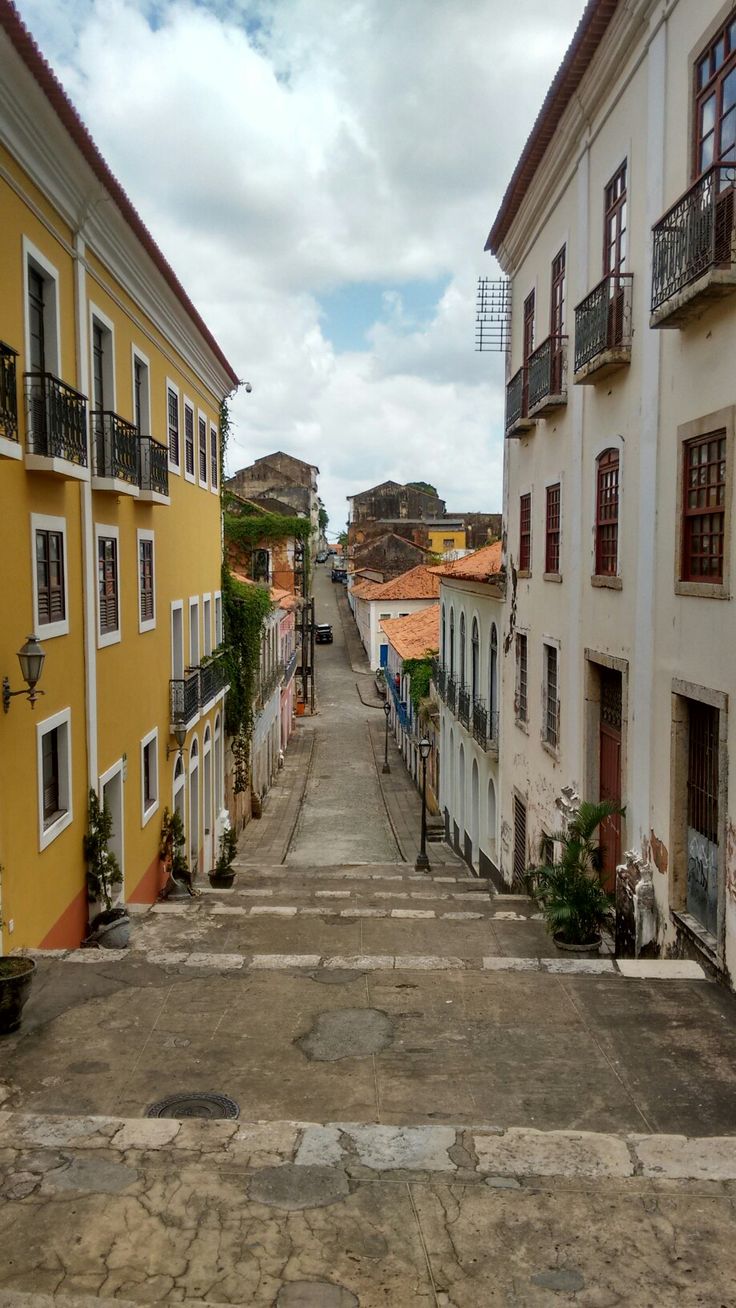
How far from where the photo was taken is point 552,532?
1530cm

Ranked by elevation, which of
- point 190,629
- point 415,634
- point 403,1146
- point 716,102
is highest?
point 716,102

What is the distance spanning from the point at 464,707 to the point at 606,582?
1102cm

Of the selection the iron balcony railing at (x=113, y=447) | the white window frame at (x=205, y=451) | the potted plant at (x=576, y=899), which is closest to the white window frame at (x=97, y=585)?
the iron balcony railing at (x=113, y=447)

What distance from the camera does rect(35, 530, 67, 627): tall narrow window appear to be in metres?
10.1

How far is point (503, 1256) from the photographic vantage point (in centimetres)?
491

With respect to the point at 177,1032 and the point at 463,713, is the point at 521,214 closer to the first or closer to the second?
the point at 463,713

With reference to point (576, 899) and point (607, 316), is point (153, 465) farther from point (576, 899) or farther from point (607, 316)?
point (576, 899)

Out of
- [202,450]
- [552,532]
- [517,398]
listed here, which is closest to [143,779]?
[552,532]

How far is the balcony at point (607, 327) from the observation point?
10802mm

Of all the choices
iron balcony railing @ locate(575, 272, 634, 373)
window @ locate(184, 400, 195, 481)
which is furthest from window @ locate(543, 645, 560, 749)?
window @ locate(184, 400, 195, 481)

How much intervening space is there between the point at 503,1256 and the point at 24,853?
Answer: 619 cm

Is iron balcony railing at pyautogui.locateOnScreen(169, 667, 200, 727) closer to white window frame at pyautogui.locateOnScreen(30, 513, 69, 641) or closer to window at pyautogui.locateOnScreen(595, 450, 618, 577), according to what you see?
white window frame at pyautogui.locateOnScreen(30, 513, 69, 641)

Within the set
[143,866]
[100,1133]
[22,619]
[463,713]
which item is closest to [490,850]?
[463,713]

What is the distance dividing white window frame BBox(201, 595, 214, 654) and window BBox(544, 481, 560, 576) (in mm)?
8482
